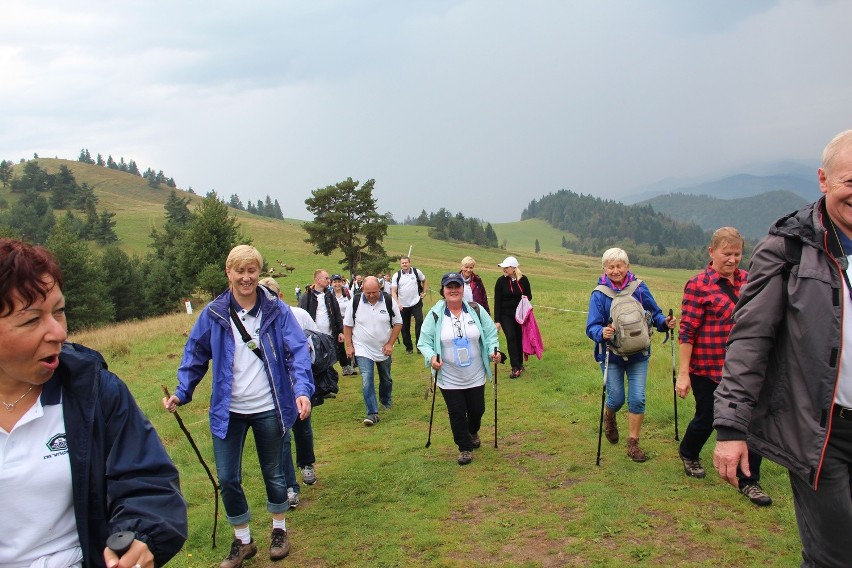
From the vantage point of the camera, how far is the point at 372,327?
981 cm

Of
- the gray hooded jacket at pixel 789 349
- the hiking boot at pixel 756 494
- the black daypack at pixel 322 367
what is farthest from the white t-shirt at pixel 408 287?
the gray hooded jacket at pixel 789 349

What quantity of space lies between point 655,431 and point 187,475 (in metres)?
6.69

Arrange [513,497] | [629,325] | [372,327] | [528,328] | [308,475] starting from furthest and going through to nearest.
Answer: [528,328] < [372,327] < [308,475] < [629,325] < [513,497]

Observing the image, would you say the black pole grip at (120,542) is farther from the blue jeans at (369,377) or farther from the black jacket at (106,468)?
the blue jeans at (369,377)

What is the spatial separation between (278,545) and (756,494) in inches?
183

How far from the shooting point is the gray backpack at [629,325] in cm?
654

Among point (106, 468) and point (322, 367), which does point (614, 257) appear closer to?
point (322, 367)

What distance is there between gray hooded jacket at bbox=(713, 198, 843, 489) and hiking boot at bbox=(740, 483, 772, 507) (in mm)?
3076

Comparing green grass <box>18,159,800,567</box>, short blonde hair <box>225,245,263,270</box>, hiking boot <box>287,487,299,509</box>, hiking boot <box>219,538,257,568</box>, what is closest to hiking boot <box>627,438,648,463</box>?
green grass <box>18,159,800,567</box>

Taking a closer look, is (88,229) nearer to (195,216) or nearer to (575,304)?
(195,216)

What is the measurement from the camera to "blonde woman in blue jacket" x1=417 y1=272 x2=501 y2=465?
7367 mm

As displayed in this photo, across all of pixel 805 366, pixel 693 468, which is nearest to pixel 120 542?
pixel 805 366

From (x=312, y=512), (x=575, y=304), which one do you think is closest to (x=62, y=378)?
(x=312, y=512)

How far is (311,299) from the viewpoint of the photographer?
11.9 m
